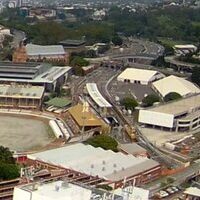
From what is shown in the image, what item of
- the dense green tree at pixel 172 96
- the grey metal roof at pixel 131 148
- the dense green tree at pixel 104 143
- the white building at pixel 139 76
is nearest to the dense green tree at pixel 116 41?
the white building at pixel 139 76

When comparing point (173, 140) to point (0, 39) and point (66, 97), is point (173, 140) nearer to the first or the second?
point (66, 97)

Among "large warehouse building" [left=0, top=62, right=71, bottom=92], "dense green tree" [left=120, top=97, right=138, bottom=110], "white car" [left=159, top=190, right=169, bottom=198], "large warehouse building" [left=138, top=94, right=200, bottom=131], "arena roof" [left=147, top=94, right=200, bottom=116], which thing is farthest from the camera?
"large warehouse building" [left=0, top=62, right=71, bottom=92]

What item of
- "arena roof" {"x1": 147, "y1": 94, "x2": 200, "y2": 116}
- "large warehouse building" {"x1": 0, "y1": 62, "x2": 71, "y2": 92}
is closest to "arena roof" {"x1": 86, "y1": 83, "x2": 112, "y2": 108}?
"large warehouse building" {"x1": 0, "y1": 62, "x2": 71, "y2": 92}

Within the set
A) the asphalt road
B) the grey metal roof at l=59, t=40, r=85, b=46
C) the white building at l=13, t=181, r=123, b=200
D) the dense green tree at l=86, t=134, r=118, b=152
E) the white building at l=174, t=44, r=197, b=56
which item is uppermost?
the white building at l=13, t=181, r=123, b=200

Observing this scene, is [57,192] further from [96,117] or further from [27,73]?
[27,73]

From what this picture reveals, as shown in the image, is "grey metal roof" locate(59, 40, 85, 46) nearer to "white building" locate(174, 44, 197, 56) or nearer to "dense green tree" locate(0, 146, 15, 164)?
"white building" locate(174, 44, 197, 56)

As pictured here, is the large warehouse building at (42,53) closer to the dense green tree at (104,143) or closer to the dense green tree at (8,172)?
the dense green tree at (104,143)

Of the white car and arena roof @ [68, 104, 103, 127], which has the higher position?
the white car
